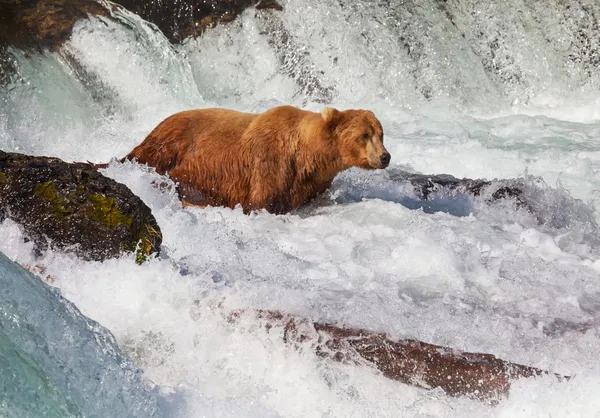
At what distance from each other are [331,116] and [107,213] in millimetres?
2294

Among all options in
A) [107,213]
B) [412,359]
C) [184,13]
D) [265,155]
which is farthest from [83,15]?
[412,359]

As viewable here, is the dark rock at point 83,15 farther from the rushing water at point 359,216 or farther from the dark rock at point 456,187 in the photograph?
the dark rock at point 456,187

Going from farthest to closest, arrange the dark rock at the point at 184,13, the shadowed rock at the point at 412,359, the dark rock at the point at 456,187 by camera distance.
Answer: the dark rock at the point at 184,13
the dark rock at the point at 456,187
the shadowed rock at the point at 412,359

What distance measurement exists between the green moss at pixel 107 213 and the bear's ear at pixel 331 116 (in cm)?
218

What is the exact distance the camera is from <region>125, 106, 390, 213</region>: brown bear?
21.1ft

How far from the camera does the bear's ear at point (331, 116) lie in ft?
21.0

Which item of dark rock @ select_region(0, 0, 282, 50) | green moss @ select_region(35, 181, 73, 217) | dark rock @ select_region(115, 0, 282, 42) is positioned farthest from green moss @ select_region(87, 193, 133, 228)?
dark rock @ select_region(115, 0, 282, 42)

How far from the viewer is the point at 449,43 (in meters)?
13.1

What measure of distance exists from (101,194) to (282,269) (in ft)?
3.39

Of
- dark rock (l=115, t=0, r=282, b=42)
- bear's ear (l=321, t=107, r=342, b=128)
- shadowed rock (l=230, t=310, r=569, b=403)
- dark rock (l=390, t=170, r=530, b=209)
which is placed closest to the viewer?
shadowed rock (l=230, t=310, r=569, b=403)

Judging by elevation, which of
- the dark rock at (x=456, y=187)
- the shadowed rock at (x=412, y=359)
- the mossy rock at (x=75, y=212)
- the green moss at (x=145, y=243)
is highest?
the mossy rock at (x=75, y=212)

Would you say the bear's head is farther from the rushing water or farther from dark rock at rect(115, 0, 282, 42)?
dark rock at rect(115, 0, 282, 42)

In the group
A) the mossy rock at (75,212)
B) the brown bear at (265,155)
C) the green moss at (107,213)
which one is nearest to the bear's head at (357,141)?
the brown bear at (265,155)

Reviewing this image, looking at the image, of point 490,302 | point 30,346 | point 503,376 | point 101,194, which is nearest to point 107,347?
point 30,346
